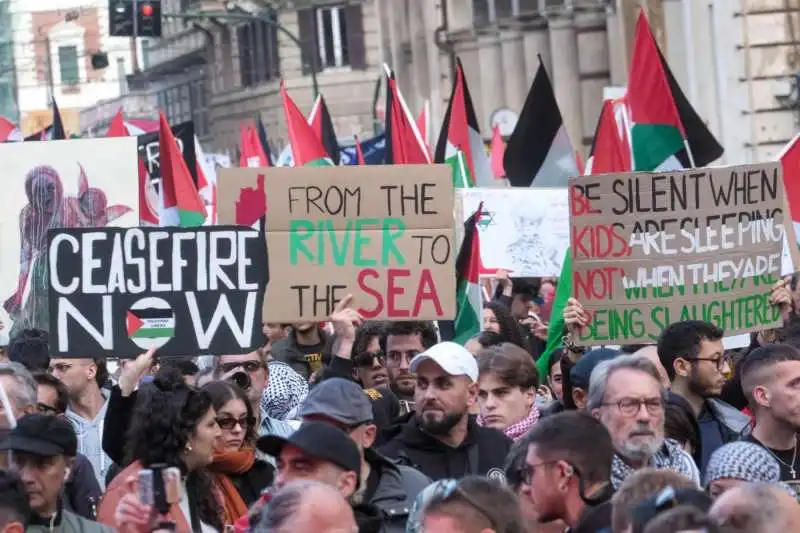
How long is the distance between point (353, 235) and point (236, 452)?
2865 mm

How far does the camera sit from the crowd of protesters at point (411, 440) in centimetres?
578

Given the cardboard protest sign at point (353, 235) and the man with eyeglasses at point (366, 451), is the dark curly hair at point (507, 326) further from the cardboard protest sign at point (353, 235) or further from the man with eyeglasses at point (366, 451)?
the man with eyeglasses at point (366, 451)

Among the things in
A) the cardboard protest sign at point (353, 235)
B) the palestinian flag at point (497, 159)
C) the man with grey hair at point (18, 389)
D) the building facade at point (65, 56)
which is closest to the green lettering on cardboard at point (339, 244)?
the cardboard protest sign at point (353, 235)

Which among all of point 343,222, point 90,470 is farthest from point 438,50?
point 90,470

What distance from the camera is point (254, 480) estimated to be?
7.87 metres

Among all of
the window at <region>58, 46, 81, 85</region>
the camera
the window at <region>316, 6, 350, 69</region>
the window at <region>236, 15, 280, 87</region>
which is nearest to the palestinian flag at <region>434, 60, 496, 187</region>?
the camera

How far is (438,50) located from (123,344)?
33307 millimetres

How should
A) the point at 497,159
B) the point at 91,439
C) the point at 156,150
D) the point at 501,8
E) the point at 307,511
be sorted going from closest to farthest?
the point at 307,511 → the point at 91,439 → the point at 156,150 → the point at 497,159 → the point at 501,8

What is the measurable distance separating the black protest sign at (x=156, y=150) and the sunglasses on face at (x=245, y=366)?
716 centimetres

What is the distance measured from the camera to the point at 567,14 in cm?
3444

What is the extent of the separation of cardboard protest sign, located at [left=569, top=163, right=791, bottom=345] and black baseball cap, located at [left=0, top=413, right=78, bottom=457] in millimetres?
3866

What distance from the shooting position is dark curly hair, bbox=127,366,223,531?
278 inches

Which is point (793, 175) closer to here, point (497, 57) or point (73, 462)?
point (73, 462)

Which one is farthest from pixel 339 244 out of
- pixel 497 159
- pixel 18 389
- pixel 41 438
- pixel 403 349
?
pixel 497 159
